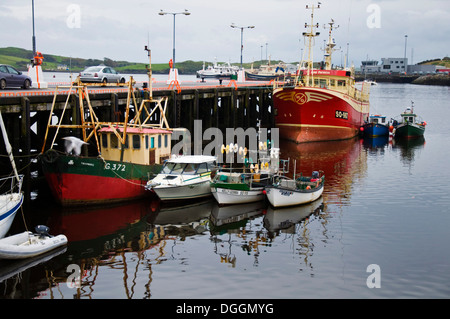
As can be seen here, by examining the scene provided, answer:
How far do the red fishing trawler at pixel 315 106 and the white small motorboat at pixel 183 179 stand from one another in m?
23.3

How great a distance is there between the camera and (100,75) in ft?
135

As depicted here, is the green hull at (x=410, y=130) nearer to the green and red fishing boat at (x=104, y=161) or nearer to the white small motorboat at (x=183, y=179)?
the white small motorboat at (x=183, y=179)

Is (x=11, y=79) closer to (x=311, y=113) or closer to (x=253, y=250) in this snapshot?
(x=253, y=250)

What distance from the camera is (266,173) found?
27.4 metres

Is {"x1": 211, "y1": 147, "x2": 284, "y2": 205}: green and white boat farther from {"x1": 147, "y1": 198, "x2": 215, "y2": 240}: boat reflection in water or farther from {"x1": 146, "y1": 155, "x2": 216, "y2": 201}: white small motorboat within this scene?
{"x1": 147, "y1": 198, "x2": 215, "y2": 240}: boat reflection in water

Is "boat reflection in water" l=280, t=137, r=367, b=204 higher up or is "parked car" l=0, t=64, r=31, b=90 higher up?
"parked car" l=0, t=64, r=31, b=90

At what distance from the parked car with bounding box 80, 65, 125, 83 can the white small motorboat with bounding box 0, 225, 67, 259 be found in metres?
22.6

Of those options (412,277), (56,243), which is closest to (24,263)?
(56,243)

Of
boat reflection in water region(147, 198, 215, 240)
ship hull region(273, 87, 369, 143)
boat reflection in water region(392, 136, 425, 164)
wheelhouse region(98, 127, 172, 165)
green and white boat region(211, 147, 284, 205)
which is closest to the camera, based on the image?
boat reflection in water region(147, 198, 215, 240)

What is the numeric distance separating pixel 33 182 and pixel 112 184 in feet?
16.1

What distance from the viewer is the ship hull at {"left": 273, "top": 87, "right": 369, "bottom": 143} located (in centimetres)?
4850

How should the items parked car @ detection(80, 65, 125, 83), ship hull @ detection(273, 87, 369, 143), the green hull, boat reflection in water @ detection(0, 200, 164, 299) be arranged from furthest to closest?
1. the green hull
2. ship hull @ detection(273, 87, 369, 143)
3. parked car @ detection(80, 65, 125, 83)
4. boat reflection in water @ detection(0, 200, 164, 299)

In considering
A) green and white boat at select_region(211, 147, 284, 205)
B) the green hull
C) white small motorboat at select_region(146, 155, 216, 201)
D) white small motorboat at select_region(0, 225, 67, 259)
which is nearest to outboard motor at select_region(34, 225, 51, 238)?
white small motorboat at select_region(0, 225, 67, 259)
